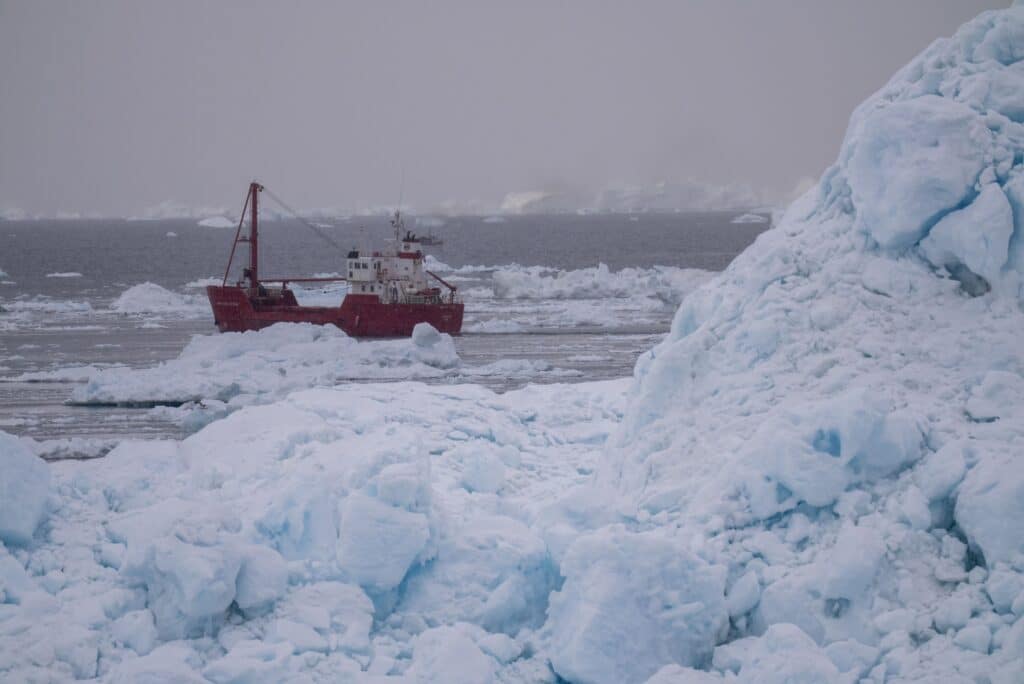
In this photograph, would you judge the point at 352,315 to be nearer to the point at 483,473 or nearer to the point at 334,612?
the point at 483,473

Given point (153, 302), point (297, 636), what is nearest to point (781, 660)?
point (297, 636)

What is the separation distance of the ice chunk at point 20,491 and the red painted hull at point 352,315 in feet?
73.0

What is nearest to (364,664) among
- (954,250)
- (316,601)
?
(316,601)

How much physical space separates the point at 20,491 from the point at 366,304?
2308 cm

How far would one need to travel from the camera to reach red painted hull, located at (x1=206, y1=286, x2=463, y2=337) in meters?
29.9

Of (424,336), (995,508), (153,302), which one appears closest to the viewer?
(995,508)

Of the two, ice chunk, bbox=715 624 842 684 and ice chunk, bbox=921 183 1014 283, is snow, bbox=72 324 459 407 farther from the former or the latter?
ice chunk, bbox=715 624 842 684

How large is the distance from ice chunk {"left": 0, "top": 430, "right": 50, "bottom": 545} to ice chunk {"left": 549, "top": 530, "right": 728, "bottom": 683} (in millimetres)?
3872

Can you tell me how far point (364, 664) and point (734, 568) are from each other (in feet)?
7.89

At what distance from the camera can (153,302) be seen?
1503 inches

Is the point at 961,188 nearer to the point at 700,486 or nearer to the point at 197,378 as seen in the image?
the point at 700,486

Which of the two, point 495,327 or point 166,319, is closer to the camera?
point 495,327

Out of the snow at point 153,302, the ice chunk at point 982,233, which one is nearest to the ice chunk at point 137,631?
Result: the ice chunk at point 982,233

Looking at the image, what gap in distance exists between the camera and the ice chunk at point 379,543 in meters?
6.90
